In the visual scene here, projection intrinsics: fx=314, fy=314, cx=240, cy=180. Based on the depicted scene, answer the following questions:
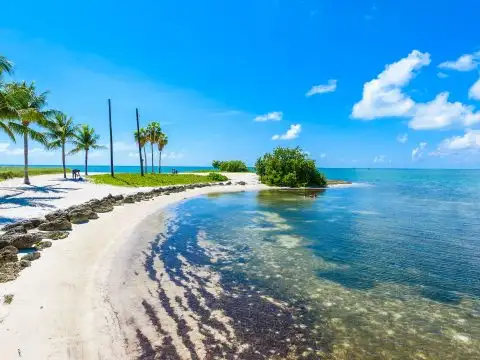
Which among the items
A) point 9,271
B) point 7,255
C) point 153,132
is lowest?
point 9,271

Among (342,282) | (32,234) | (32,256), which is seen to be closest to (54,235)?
(32,234)

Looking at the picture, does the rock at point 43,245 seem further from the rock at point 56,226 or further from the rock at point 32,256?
the rock at point 56,226

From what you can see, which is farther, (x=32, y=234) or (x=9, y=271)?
(x=32, y=234)

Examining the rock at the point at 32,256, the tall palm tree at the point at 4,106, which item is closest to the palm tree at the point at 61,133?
the tall palm tree at the point at 4,106

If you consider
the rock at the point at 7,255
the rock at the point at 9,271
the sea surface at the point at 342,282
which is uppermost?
the rock at the point at 7,255

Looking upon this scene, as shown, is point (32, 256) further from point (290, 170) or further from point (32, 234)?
point (290, 170)

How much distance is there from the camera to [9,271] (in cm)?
982

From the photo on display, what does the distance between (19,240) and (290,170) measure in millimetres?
49757

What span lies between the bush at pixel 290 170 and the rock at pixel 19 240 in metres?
47.5

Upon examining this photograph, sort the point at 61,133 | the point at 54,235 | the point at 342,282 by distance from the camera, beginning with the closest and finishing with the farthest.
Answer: the point at 342,282 → the point at 54,235 → the point at 61,133

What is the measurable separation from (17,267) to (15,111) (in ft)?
69.4

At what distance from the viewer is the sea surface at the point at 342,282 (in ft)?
23.7

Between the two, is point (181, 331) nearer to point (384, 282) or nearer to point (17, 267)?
point (17, 267)

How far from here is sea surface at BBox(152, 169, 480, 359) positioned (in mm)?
7215
